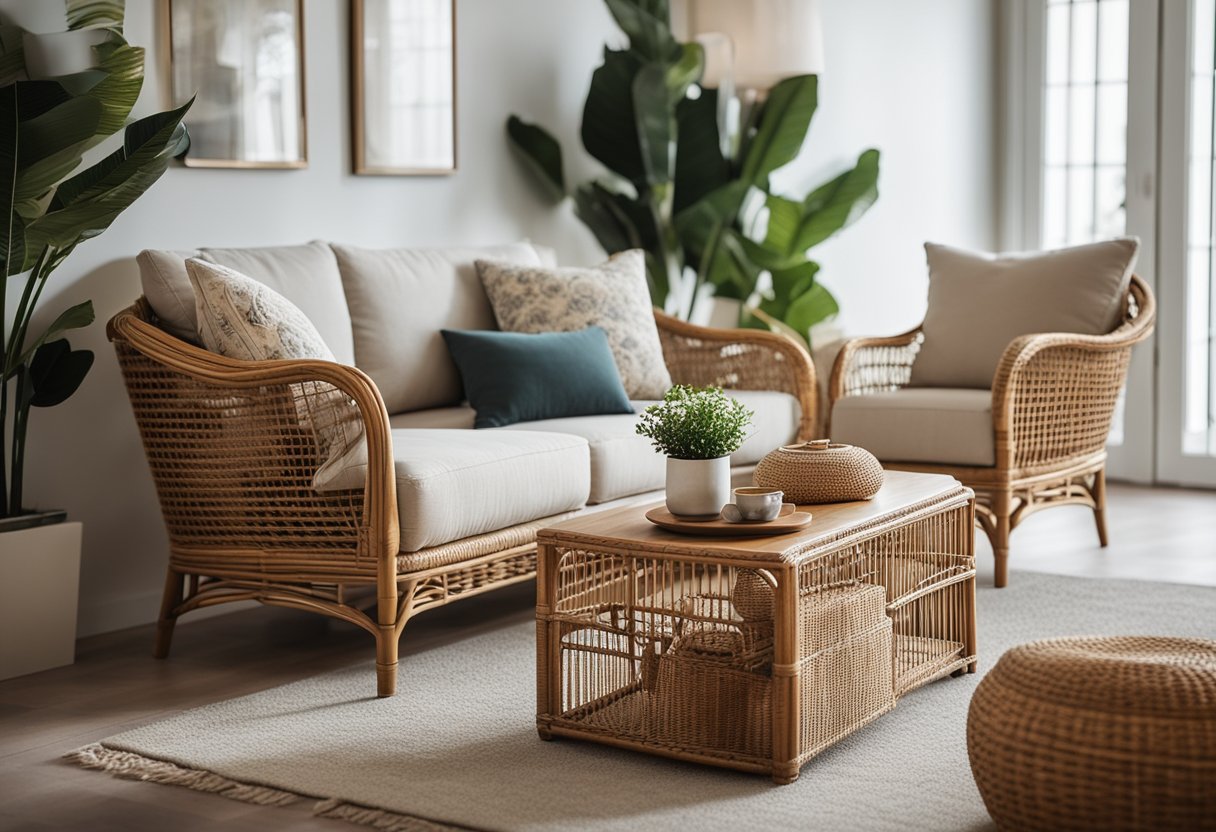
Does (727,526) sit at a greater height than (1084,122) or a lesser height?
lesser

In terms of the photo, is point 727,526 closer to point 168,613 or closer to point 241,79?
point 168,613

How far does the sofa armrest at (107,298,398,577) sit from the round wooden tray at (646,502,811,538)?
0.63 metres

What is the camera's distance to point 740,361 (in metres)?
4.32

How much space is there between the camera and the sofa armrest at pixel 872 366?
4.39m

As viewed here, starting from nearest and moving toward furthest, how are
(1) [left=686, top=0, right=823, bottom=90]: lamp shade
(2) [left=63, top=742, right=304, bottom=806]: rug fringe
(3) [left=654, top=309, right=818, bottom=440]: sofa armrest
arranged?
1. (2) [left=63, top=742, right=304, bottom=806]: rug fringe
2. (3) [left=654, top=309, right=818, bottom=440]: sofa armrest
3. (1) [left=686, top=0, right=823, bottom=90]: lamp shade

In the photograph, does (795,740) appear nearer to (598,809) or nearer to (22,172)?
(598,809)

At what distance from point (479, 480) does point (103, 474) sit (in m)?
1.01

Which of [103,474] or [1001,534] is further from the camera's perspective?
[1001,534]

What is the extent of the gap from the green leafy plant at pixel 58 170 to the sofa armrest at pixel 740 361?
165 centimetres

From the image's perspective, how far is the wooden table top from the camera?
2.37m

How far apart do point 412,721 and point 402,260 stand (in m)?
1.49

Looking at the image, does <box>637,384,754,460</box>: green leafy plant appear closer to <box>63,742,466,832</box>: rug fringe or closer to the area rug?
the area rug

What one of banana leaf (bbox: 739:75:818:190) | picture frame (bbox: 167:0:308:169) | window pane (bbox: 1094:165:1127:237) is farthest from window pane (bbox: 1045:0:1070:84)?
picture frame (bbox: 167:0:308:169)

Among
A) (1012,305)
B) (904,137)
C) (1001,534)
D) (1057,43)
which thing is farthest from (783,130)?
(1057,43)
